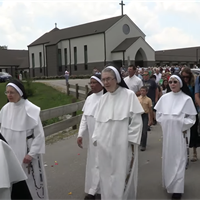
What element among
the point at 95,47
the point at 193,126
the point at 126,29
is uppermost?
the point at 126,29

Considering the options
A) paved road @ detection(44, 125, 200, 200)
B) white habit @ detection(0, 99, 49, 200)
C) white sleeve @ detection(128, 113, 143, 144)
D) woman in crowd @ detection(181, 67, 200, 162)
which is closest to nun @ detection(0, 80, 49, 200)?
white habit @ detection(0, 99, 49, 200)

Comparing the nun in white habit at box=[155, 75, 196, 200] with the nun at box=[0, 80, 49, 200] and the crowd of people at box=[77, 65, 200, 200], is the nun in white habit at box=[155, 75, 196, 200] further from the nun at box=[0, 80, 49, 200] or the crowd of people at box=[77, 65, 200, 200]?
the nun at box=[0, 80, 49, 200]

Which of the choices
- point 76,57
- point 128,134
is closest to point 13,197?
point 128,134

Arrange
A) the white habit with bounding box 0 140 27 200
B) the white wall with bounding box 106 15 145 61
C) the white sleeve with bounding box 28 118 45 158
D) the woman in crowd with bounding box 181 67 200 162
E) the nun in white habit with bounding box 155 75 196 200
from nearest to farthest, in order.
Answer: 1. the white habit with bounding box 0 140 27 200
2. the white sleeve with bounding box 28 118 45 158
3. the nun in white habit with bounding box 155 75 196 200
4. the woman in crowd with bounding box 181 67 200 162
5. the white wall with bounding box 106 15 145 61

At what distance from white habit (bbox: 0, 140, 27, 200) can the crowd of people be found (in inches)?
82.5

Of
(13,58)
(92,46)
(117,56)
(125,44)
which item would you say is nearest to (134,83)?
(117,56)

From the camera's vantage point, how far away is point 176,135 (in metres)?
5.09

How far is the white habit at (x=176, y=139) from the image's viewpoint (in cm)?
497

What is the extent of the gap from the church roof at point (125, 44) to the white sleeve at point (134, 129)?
40267 millimetres

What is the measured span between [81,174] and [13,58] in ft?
229

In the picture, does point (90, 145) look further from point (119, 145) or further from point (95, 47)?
point (95, 47)

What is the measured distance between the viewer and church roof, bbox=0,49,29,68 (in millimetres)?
68669

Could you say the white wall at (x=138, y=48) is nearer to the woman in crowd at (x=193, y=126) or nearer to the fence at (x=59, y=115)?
the fence at (x=59, y=115)

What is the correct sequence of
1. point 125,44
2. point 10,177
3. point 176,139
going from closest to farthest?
point 10,177, point 176,139, point 125,44
